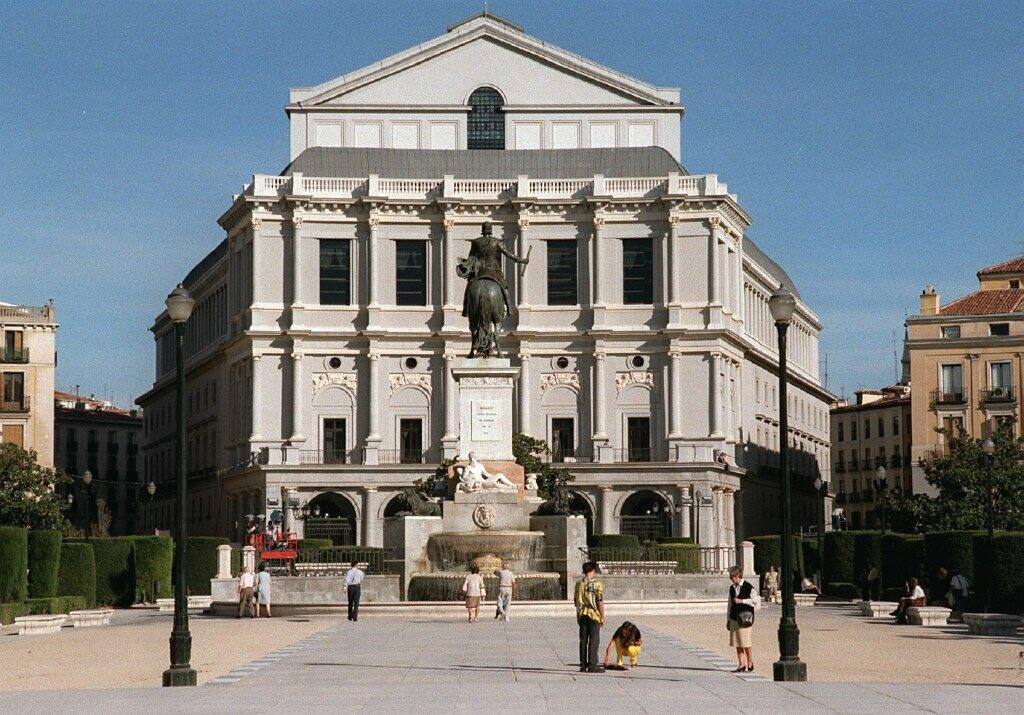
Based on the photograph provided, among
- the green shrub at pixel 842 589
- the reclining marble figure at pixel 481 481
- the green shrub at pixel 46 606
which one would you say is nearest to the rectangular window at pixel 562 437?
the green shrub at pixel 842 589

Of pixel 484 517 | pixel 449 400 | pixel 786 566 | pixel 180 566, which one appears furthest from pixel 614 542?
pixel 180 566

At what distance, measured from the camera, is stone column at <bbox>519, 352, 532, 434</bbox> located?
384ft

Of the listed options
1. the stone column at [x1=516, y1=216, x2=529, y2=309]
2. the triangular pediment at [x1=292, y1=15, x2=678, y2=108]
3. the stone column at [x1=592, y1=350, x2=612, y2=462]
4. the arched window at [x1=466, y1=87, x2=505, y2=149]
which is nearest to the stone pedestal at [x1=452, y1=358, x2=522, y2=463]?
the stone column at [x1=592, y1=350, x2=612, y2=462]

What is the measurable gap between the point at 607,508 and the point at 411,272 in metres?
18.1

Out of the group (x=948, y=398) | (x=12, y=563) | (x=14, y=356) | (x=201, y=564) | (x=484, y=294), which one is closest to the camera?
(x=484, y=294)

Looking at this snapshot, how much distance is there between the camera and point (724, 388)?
118 metres

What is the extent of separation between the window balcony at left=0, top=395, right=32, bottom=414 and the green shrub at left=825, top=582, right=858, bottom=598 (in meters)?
63.6

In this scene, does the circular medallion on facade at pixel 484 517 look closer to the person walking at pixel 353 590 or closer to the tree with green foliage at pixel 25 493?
the person walking at pixel 353 590

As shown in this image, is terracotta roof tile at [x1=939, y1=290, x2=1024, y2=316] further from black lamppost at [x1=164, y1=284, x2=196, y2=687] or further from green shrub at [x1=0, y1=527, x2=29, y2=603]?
black lamppost at [x1=164, y1=284, x2=196, y2=687]

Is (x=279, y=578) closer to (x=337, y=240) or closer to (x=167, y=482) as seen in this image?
(x=337, y=240)

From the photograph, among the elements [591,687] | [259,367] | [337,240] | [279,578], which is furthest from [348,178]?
[591,687]

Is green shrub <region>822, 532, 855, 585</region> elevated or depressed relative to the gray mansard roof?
depressed

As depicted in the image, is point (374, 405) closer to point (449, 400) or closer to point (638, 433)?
point (449, 400)

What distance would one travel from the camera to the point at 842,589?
7650 cm
